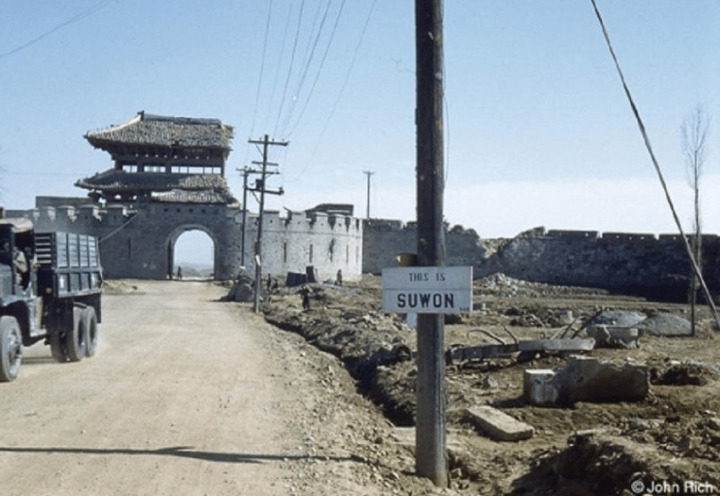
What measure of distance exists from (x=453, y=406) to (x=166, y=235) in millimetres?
37858

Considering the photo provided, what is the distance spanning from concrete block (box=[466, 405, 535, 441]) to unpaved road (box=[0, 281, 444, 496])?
1002 millimetres

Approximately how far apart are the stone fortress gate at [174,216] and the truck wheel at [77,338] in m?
29.6

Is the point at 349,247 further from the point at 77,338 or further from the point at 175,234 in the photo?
the point at 77,338

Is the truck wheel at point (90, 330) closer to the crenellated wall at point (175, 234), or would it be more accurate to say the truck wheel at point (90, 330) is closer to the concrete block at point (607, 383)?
the concrete block at point (607, 383)

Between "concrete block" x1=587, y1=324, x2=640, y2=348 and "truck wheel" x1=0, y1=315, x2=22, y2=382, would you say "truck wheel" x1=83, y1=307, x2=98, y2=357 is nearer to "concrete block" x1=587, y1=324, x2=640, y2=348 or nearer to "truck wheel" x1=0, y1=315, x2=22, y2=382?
"truck wheel" x1=0, y1=315, x2=22, y2=382

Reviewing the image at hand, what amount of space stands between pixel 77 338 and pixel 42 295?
3.78 feet

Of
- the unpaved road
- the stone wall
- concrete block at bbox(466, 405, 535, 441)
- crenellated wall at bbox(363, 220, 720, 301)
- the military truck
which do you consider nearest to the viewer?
the unpaved road

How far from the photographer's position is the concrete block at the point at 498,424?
24.4 ft

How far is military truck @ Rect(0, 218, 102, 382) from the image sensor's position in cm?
1053

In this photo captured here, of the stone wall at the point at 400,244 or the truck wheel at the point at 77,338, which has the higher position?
the stone wall at the point at 400,244

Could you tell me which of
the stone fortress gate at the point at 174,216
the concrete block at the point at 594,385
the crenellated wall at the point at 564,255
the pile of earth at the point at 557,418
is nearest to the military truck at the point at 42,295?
the pile of earth at the point at 557,418

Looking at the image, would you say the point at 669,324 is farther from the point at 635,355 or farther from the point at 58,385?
the point at 58,385

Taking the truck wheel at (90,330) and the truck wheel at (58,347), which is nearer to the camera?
the truck wheel at (58,347)

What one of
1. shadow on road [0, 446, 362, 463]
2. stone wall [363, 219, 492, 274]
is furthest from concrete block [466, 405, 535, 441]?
stone wall [363, 219, 492, 274]
